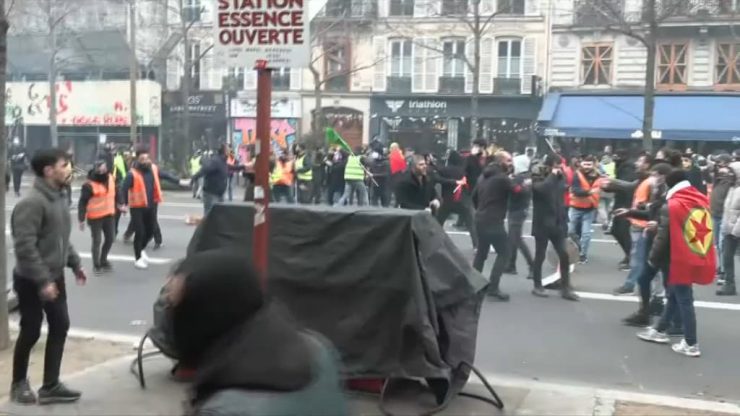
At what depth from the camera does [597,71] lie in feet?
114

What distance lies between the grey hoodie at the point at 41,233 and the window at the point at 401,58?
33.3 m

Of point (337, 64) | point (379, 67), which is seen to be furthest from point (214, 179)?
point (337, 64)

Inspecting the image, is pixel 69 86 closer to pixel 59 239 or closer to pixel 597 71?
pixel 597 71

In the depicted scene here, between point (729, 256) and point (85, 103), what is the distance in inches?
1460

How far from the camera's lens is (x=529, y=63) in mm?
36594

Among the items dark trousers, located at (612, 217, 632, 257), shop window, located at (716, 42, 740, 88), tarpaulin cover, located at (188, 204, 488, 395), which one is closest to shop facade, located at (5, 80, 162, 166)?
shop window, located at (716, 42, 740, 88)

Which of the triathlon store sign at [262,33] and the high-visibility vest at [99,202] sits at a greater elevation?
the triathlon store sign at [262,33]

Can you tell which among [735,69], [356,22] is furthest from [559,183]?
[356,22]

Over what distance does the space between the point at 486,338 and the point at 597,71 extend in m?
28.8

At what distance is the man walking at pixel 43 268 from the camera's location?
5336mm

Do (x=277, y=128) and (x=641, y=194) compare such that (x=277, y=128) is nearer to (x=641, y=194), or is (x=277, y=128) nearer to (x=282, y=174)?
(x=282, y=174)

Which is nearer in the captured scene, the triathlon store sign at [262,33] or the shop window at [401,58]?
the triathlon store sign at [262,33]

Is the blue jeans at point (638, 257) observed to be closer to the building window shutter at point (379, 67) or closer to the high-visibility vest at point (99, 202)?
the high-visibility vest at point (99, 202)

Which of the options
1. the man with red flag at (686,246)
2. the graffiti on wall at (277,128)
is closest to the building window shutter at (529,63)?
the graffiti on wall at (277,128)
